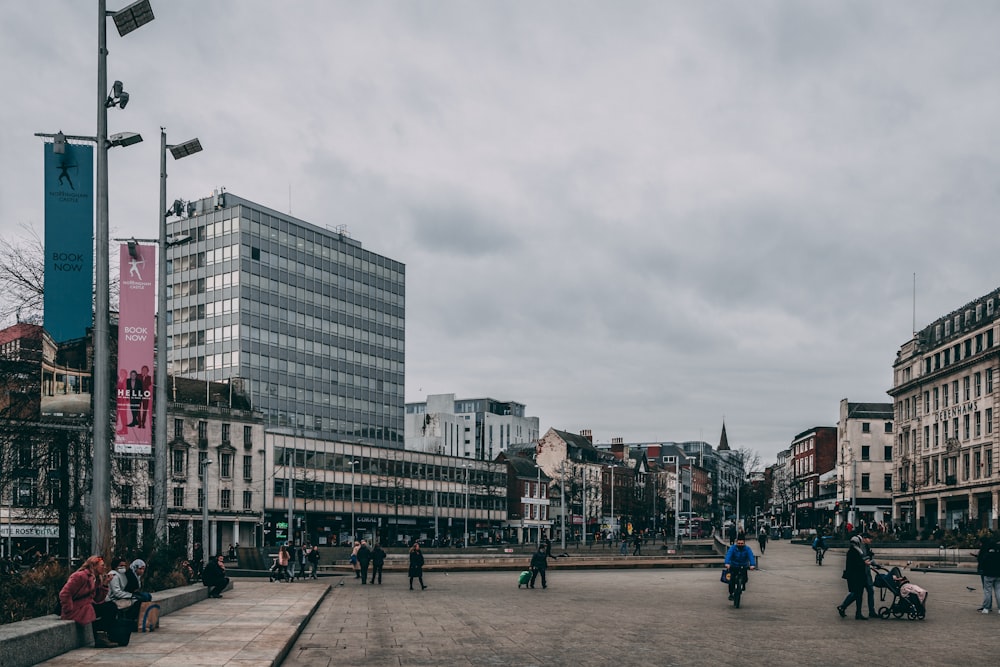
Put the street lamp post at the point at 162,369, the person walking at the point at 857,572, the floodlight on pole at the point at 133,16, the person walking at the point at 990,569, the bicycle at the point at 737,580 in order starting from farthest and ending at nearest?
1. the street lamp post at the point at 162,369
2. the bicycle at the point at 737,580
3. the person walking at the point at 990,569
4. the person walking at the point at 857,572
5. the floodlight on pole at the point at 133,16

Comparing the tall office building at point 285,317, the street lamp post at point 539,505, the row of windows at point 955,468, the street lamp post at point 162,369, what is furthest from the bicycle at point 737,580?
the street lamp post at point 539,505

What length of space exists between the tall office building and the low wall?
312ft

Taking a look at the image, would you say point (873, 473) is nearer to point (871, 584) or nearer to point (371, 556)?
point (371, 556)

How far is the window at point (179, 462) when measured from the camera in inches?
3440

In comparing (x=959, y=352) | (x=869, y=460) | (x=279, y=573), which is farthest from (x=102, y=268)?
(x=869, y=460)

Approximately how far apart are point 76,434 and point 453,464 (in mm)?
86173

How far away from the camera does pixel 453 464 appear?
4638 inches

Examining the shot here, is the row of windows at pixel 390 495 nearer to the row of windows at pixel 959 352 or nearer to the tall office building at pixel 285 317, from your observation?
the tall office building at pixel 285 317

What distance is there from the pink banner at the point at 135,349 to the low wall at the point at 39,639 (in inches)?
236

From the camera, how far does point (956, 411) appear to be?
3415 inches

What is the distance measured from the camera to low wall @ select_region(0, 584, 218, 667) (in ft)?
41.4

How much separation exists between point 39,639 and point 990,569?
1870cm

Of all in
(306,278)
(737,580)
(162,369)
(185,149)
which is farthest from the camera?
(306,278)

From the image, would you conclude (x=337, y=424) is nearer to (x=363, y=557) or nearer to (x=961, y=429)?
(x=961, y=429)
